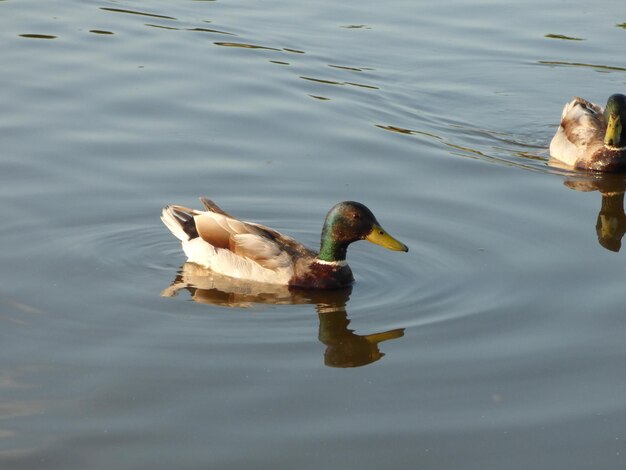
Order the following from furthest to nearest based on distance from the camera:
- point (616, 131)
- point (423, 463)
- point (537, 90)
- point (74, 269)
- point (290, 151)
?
point (537, 90) < point (616, 131) < point (290, 151) < point (74, 269) < point (423, 463)

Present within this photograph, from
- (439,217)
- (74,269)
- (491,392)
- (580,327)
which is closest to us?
(491,392)

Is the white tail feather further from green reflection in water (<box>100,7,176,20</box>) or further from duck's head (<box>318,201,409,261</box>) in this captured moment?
green reflection in water (<box>100,7,176,20</box>)

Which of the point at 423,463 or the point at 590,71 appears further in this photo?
the point at 590,71

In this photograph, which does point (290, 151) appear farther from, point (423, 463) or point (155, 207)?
point (423, 463)

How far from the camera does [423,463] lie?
7180 millimetres

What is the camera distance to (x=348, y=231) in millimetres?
10297

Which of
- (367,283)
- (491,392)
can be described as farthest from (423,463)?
(367,283)

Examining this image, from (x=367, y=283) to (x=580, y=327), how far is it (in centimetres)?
191

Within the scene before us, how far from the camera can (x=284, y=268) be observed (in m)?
10.4

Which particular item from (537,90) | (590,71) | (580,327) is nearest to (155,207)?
(580,327)

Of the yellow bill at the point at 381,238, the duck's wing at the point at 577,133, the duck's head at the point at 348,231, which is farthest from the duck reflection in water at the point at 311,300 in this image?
the duck's wing at the point at 577,133

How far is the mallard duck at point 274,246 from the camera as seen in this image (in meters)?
10.3

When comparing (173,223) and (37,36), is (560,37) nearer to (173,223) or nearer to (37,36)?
(37,36)

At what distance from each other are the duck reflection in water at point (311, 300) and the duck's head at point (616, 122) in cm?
563
